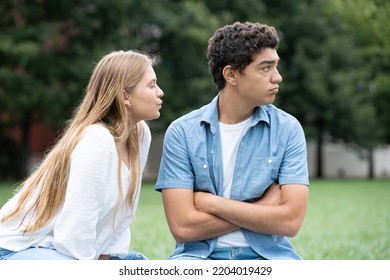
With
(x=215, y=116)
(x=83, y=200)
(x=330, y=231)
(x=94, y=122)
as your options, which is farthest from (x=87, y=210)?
(x=330, y=231)

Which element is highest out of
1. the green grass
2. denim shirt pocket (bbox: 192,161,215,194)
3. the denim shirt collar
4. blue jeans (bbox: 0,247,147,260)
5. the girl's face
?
the girl's face

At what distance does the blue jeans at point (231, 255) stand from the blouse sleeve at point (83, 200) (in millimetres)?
517

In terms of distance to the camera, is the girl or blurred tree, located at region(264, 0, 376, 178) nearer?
the girl

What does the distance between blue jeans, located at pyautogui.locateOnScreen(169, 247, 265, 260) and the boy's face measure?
0.73m

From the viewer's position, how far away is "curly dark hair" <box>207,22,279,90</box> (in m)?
3.66

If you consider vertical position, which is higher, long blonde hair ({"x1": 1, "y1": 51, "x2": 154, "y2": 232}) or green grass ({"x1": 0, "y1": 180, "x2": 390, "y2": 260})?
long blonde hair ({"x1": 1, "y1": 51, "x2": 154, "y2": 232})

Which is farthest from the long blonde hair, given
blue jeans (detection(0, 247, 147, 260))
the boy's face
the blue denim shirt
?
the boy's face

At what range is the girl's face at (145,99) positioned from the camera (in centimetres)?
361

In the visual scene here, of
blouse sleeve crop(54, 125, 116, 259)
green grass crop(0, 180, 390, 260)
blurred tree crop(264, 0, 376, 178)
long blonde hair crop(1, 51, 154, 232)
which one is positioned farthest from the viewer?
blurred tree crop(264, 0, 376, 178)

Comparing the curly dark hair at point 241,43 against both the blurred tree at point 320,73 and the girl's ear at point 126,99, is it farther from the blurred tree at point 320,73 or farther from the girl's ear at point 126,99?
the blurred tree at point 320,73

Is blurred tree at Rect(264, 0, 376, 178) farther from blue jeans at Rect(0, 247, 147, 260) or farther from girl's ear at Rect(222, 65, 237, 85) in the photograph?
blue jeans at Rect(0, 247, 147, 260)

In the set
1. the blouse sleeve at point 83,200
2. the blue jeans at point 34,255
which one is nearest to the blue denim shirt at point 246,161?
the blouse sleeve at point 83,200

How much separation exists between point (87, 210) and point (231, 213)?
0.69m

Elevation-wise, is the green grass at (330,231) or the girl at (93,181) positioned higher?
the girl at (93,181)
